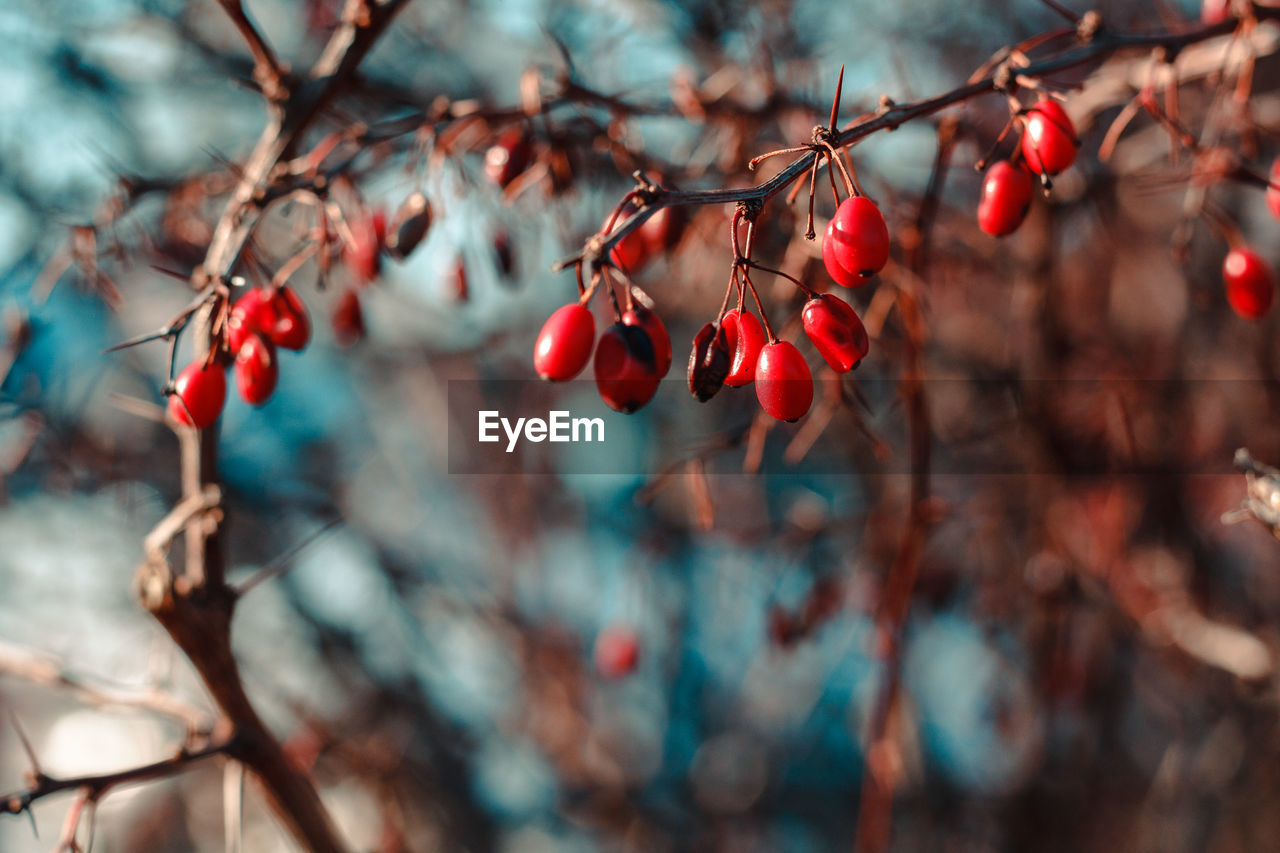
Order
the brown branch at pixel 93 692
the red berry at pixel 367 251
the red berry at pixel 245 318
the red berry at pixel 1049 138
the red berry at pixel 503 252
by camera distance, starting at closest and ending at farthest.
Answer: the red berry at pixel 1049 138, the red berry at pixel 245 318, the brown branch at pixel 93 692, the red berry at pixel 367 251, the red berry at pixel 503 252

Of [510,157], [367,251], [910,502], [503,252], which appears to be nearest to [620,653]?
[910,502]

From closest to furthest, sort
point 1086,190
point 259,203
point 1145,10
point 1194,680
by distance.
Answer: point 259,203
point 1086,190
point 1194,680
point 1145,10

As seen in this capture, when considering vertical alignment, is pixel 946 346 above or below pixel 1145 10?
below

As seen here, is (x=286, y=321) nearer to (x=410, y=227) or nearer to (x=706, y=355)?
(x=410, y=227)

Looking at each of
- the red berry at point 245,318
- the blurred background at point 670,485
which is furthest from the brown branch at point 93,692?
the red berry at point 245,318

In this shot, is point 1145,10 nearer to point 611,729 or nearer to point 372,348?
point 372,348

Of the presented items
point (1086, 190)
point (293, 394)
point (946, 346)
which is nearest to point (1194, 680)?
point (946, 346)

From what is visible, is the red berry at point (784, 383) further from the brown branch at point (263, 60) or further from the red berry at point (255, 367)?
the brown branch at point (263, 60)

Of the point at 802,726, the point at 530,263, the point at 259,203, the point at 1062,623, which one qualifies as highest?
the point at 530,263
